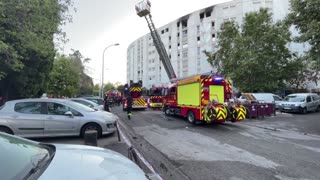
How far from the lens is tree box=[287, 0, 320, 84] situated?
46.6 feet

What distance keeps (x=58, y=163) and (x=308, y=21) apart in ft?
51.8

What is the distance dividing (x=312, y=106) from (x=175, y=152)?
2302 centimetres

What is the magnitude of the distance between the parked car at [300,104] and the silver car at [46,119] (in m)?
20.4

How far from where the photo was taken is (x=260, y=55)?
3138 centimetres

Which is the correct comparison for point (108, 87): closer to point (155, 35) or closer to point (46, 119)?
point (155, 35)

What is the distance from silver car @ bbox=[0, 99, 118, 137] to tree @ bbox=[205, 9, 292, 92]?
23401 millimetres

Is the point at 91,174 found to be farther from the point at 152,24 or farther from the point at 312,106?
the point at 152,24

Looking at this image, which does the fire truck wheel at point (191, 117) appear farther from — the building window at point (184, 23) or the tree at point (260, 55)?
the building window at point (184, 23)

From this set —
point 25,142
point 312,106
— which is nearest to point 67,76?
point 312,106

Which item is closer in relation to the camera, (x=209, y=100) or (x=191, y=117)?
(x=209, y=100)

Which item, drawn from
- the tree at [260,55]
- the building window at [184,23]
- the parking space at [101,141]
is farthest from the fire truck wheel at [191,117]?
the building window at [184,23]

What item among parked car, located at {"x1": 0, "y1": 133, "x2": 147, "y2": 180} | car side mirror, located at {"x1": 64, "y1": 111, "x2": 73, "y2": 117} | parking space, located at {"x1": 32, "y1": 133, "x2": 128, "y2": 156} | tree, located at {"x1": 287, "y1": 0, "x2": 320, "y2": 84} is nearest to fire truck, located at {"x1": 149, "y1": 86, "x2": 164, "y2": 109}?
tree, located at {"x1": 287, "y1": 0, "x2": 320, "y2": 84}

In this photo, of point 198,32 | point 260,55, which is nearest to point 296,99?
point 260,55

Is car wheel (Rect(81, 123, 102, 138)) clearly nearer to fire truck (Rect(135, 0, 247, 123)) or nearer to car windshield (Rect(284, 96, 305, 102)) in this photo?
fire truck (Rect(135, 0, 247, 123))
